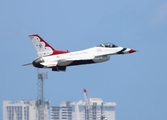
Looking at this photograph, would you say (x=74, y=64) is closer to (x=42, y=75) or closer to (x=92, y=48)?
(x=92, y=48)

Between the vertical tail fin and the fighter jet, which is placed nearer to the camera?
the fighter jet

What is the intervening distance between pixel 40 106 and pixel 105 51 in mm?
69148

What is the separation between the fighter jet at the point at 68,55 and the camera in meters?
129

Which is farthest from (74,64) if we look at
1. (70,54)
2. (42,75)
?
(42,75)

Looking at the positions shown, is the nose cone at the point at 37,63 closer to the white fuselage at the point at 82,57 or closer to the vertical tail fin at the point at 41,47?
the white fuselage at the point at 82,57

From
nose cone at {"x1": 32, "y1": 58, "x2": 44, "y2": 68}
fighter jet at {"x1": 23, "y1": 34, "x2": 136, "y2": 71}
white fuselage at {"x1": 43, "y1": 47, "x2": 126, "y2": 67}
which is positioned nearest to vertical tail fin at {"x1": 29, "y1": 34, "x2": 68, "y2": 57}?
fighter jet at {"x1": 23, "y1": 34, "x2": 136, "y2": 71}

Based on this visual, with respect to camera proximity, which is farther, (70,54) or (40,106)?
(40,106)

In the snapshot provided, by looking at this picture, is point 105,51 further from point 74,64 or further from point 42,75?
point 42,75

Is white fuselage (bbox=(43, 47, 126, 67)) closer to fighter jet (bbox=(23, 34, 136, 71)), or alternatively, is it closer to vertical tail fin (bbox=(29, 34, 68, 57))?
fighter jet (bbox=(23, 34, 136, 71))

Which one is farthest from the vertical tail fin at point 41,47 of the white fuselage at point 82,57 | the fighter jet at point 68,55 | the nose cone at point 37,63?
the nose cone at point 37,63

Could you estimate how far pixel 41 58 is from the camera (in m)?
130

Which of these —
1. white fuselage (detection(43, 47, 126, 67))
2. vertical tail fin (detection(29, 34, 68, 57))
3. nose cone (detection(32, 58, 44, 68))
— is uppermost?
vertical tail fin (detection(29, 34, 68, 57))

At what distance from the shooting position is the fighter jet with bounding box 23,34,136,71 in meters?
129

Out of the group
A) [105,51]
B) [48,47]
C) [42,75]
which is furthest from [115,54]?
[42,75]
